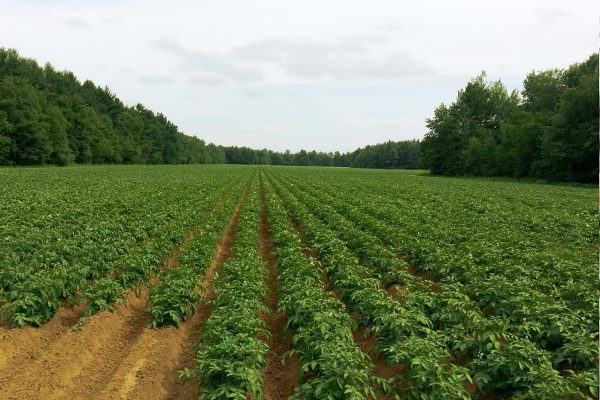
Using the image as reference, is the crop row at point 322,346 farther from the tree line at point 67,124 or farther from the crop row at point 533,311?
the tree line at point 67,124

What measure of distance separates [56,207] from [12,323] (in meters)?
13.1

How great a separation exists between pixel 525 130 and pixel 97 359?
199 feet

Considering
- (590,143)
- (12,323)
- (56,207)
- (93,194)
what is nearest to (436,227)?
(12,323)

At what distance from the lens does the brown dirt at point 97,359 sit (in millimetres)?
5336

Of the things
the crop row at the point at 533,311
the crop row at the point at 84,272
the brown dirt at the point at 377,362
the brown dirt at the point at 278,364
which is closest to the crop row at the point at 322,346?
the brown dirt at the point at 377,362

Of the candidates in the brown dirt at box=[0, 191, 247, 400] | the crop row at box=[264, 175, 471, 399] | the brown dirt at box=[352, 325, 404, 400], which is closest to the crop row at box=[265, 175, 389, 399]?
the brown dirt at box=[352, 325, 404, 400]

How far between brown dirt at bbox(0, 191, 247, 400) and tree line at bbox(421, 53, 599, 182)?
49.0 m

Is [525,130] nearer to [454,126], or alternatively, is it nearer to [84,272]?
[454,126]

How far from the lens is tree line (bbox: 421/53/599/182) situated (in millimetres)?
45188

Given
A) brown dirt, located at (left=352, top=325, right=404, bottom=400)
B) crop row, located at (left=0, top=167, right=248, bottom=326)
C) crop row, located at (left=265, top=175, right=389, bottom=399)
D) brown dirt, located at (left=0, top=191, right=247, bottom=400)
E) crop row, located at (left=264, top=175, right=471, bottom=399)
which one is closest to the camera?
crop row, located at (left=265, top=175, right=389, bottom=399)

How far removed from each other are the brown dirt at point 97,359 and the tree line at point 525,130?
161ft

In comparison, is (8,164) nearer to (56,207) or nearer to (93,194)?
(93,194)

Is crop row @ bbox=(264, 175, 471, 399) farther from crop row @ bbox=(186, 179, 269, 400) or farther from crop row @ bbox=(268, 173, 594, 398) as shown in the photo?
crop row @ bbox=(186, 179, 269, 400)

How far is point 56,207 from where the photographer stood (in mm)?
18266
